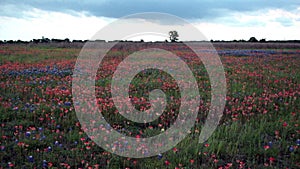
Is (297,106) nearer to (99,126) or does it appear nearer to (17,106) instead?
(99,126)

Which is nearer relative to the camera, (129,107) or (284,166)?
(284,166)

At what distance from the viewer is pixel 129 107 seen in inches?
294

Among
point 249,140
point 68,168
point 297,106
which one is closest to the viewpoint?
point 68,168

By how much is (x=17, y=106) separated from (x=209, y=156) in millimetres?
5124

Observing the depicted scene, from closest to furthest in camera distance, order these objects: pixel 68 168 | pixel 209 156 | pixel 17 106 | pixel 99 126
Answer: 1. pixel 68 168
2. pixel 209 156
3. pixel 99 126
4. pixel 17 106

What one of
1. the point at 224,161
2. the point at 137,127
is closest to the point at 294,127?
the point at 224,161

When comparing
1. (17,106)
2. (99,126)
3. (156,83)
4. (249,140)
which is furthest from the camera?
(156,83)

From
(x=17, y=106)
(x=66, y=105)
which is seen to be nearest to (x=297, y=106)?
(x=66, y=105)

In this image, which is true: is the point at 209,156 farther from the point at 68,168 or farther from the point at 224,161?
the point at 68,168

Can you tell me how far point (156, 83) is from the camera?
10742 millimetres

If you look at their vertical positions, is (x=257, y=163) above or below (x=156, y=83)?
below

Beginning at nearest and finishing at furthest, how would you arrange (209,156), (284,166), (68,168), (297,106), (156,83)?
(68,168)
(284,166)
(209,156)
(297,106)
(156,83)

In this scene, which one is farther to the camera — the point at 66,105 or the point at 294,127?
the point at 66,105

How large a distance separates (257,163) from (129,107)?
3618 mm
